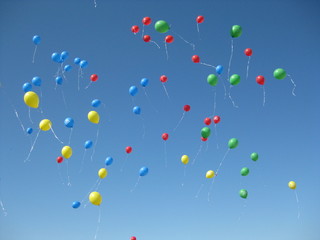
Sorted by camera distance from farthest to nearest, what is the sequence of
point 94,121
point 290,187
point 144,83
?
point 290,187 < point 144,83 < point 94,121

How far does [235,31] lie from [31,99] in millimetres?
5384

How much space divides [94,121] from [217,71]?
3592mm

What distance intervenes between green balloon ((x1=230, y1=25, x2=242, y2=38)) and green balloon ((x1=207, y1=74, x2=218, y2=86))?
1.16m

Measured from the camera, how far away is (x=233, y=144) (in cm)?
882

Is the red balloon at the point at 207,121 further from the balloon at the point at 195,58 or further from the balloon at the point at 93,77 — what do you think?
the balloon at the point at 93,77

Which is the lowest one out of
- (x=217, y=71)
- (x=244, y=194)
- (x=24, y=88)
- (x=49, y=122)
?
(x=244, y=194)

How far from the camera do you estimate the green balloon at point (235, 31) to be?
7949mm

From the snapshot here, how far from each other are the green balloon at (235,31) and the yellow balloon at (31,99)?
17.1 ft

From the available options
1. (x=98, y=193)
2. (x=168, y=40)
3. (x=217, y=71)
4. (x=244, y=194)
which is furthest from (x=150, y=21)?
(x=244, y=194)

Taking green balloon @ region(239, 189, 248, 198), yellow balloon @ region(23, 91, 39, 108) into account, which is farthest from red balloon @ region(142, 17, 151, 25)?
green balloon @ region(239, 189, 248, 198)

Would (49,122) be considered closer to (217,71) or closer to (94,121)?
(94,121)

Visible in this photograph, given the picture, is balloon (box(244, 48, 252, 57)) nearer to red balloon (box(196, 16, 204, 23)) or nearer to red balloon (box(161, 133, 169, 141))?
red balloon (box(196, 16, 204, 23))

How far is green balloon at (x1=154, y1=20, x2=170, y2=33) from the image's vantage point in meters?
7.98

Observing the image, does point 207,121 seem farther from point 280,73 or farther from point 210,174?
point 280,73
